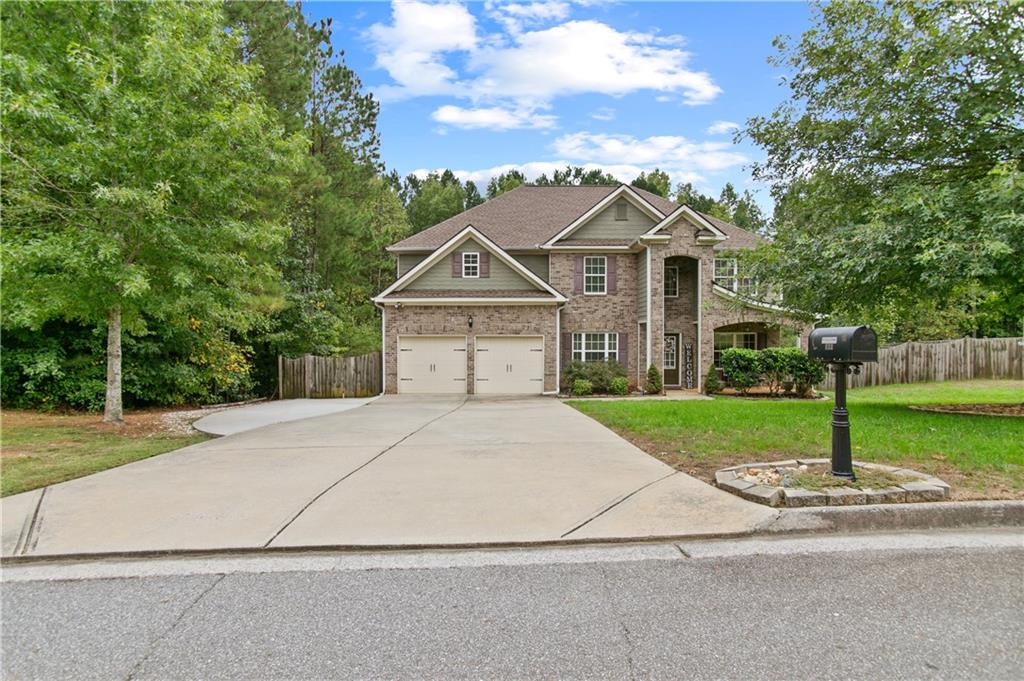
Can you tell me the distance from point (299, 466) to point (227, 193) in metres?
6.29

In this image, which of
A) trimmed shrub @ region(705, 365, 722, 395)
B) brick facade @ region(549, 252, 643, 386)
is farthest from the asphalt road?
brick facade @ region(549, 252, 643, 386)

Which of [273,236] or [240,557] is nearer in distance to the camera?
[240,557]

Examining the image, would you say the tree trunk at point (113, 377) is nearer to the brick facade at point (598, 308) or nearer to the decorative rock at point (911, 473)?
the decorative rock at point (911, 473)

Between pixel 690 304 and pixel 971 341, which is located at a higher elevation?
pixel 690 304

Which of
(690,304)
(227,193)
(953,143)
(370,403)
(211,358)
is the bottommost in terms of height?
(370,403)

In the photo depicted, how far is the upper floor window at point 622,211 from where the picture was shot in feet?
66.7

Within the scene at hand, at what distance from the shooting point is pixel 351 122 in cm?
2727

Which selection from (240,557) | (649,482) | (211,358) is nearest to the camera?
(240,557)

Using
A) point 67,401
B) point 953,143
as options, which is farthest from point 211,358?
point 953,143

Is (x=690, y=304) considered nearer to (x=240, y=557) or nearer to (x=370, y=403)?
(x=370, y=403)

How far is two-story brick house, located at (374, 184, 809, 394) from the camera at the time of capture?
730 inches

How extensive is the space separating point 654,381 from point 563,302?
4065mm

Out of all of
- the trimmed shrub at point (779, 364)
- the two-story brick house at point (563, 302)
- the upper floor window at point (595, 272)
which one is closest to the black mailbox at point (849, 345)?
the two-story brick house at point (563, 302)

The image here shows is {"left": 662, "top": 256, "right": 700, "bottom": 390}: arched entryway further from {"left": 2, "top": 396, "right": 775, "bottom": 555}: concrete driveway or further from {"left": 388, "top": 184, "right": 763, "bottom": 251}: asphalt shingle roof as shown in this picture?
{"left": 2, "top": 396, "right": 775, "bottom": 555}: concrete driveway
